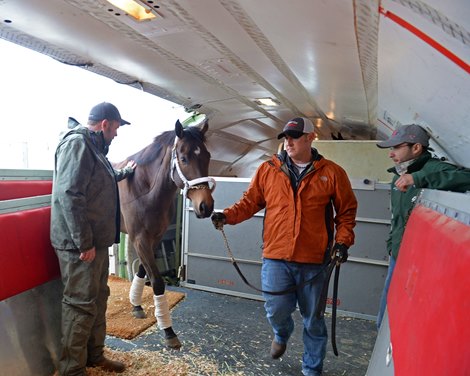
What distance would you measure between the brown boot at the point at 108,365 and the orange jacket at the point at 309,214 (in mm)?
1403

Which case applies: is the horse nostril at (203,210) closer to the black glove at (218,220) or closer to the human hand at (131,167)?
the black glove at (218,220)

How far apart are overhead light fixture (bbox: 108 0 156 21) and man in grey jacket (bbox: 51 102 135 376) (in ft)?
2.35

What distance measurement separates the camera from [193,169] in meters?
2.72

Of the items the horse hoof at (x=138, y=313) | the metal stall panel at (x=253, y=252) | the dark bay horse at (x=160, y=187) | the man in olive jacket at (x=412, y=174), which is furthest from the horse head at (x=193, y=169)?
the metal stall panel at (x=253, y=252)

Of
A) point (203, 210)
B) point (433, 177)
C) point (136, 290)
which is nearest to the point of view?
point (433, 177)

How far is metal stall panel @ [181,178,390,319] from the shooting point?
12.6 feet

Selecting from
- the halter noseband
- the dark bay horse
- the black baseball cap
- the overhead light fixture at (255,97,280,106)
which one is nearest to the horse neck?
the dark bay horse

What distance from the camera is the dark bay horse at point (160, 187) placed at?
2764 millimetres

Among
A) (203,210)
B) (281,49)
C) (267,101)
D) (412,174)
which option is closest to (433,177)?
(412,174)

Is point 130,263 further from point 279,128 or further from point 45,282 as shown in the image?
point 279,128

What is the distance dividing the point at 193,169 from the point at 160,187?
491 mm

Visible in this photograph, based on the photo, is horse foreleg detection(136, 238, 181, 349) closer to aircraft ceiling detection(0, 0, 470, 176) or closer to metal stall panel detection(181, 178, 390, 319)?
metal stall panel detection(181, 178, 390, 319)

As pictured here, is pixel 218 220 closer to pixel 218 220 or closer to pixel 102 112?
pixel 218 220

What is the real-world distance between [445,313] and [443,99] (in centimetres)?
147
